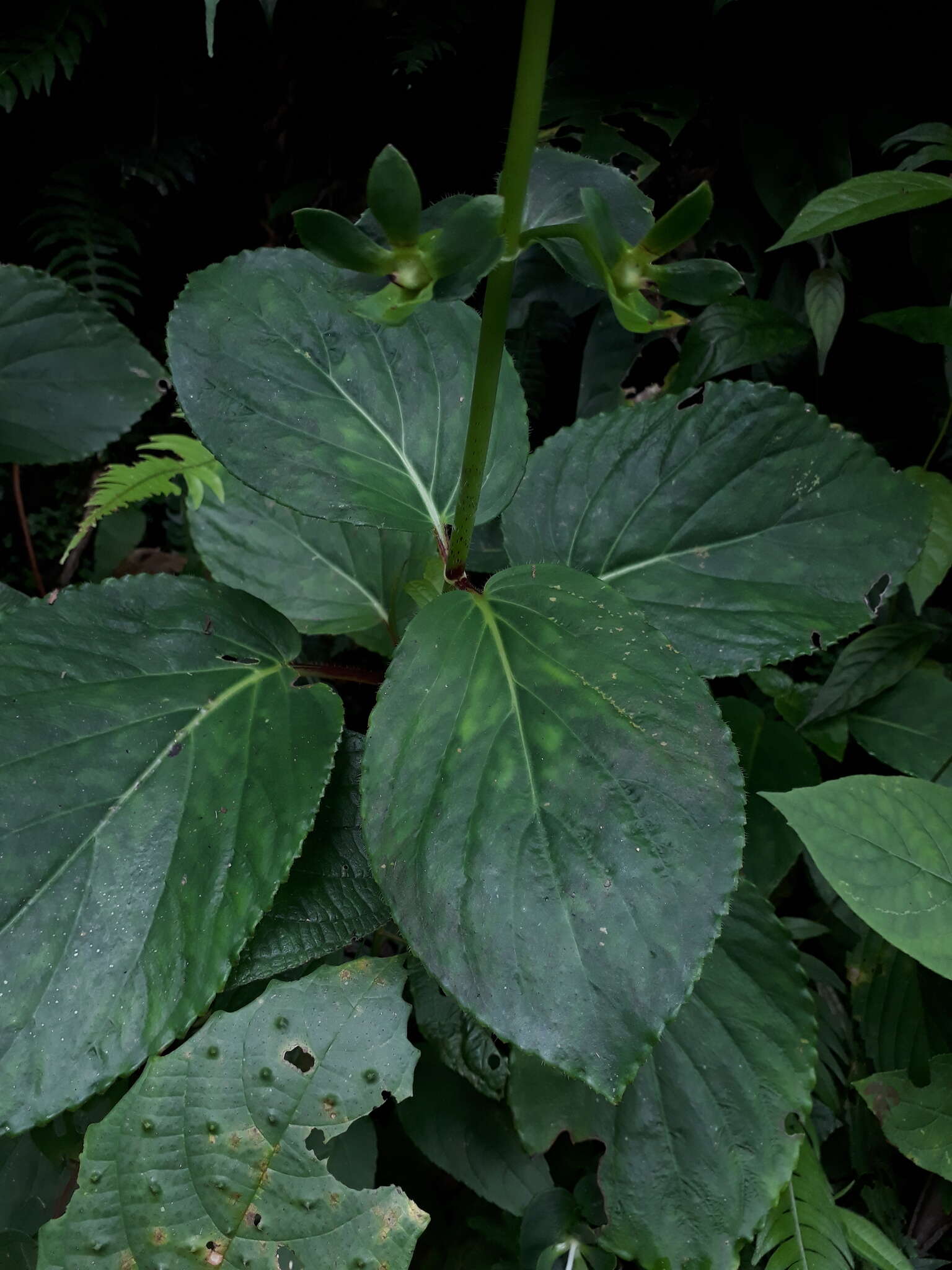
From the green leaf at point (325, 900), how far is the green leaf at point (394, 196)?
1.70 feet

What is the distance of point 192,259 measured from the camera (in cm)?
185

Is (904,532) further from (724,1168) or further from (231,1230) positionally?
(231,1230)

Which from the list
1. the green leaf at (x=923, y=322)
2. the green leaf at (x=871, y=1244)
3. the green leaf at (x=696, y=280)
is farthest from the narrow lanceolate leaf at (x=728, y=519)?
the green leaf at (x=871, y=1244)

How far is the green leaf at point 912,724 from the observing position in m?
1.21

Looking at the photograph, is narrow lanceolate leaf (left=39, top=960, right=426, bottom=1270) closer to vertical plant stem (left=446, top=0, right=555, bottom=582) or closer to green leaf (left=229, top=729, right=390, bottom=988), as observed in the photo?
green leaf (left=229, top=729, right=390, bottom=988)

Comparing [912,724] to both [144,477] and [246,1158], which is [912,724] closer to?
[246,1158]

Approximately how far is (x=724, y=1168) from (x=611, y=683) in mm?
524

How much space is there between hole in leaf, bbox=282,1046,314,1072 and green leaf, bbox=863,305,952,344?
110 centimetres

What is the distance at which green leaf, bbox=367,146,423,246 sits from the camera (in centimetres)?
56

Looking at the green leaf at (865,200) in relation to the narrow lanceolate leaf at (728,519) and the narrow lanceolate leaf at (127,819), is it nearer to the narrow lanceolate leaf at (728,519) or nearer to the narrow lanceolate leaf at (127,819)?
the narrow lanceolate leaf at (728,519)

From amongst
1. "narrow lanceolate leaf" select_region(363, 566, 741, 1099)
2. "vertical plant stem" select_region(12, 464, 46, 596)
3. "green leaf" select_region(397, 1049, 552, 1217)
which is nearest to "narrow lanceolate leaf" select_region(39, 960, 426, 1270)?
"narrow lanceolate leaf" select_region(363, 566, 741, 1099)

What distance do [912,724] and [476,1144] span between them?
2.70ft

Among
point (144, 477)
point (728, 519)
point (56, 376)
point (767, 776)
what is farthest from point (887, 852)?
point (56, 376)

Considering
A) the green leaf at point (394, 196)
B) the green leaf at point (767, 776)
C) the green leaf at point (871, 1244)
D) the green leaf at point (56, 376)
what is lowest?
the green leaf at point (871, 1244)
